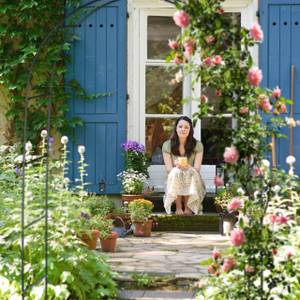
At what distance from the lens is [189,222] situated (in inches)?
277

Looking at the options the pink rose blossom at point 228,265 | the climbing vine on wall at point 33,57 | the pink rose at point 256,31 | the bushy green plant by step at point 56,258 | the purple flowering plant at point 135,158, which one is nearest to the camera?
the pink rose at point 256,31

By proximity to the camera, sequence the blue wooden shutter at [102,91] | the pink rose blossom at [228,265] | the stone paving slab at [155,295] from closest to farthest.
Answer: the pink rose blossom at [228,265] < the stone paving slab at [155,295] < the blue wooden shutter at [102,91]

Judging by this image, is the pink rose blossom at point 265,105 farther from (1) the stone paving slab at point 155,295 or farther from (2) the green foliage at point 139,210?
(2) the green foliage at point 139,210

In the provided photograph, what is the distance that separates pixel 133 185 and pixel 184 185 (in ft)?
1.72

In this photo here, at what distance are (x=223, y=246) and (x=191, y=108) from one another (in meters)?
2.12

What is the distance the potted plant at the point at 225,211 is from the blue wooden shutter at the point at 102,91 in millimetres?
1131

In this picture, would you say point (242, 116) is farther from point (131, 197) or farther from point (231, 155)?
point (131, 197)

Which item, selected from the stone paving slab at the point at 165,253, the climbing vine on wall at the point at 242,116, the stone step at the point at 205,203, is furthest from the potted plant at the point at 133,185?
the climbing vine on wall at the point at 242,116

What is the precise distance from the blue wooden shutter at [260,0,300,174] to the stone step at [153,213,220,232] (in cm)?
110

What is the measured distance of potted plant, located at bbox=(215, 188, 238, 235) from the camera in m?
6.65

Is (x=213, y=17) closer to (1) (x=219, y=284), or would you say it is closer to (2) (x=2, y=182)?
(1) (x=219, y=284)

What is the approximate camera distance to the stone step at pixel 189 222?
704 cm

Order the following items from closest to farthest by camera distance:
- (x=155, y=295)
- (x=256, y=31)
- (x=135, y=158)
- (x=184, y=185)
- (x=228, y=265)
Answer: (x=256, y=31), (x=228, y=265), (x=155, y=295), (x=184, y=185), (x=135, y=158)

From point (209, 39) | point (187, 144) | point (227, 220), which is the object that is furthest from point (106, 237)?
point (209, 39)
